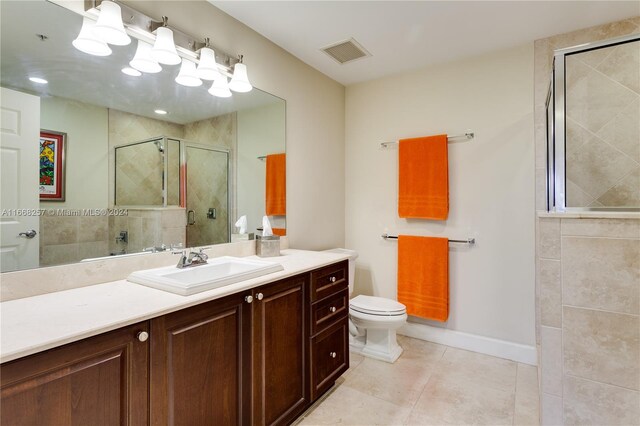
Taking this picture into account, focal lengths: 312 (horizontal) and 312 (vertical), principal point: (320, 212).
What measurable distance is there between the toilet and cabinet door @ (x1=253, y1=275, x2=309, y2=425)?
77cm

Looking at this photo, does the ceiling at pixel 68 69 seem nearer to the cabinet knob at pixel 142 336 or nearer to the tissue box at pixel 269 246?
the tissue box at pixel 269 246

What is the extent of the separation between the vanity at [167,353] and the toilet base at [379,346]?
0.76 meters

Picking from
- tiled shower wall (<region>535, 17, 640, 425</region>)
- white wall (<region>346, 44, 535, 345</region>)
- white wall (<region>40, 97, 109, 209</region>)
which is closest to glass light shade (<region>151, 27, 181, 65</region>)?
white wall (<region>40, 97, 109, 209</region>)

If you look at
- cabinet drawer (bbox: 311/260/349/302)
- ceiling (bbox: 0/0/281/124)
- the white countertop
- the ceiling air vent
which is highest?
the ceiling air vent

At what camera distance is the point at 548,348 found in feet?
4.81

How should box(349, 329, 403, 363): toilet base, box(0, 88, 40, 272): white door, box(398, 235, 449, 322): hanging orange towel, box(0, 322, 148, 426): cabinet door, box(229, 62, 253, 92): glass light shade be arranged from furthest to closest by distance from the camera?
1. box(398, 235, 449, 322): hanging orange towel
2. box(349, 329, 403, 363): toilet base
3. box(229, 62, 253, 92): glass light shade
4. box(0, 88, 40, 272): white door
5. box(0, 322, 148, 426): cabinet door

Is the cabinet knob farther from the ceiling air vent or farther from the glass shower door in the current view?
the ceiling air vent

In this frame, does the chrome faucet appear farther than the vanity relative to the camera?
Yes

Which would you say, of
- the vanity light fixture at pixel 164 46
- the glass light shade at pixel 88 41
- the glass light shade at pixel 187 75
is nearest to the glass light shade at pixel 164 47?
the vanity light fixture at pixel 164 46

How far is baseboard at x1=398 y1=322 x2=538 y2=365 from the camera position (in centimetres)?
237

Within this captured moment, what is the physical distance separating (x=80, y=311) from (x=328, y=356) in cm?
132

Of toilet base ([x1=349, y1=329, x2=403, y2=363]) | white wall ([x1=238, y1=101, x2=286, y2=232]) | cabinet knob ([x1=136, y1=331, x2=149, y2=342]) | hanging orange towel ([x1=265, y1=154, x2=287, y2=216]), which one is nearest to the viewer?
cabinet knob ([x1=136, y1=331, x2=149, y2=342])

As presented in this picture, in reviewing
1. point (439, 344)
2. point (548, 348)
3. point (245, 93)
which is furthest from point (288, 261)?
point (439, 344)

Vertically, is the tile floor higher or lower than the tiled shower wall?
lower
